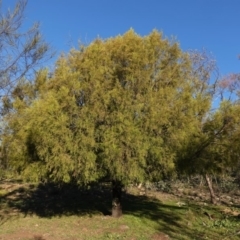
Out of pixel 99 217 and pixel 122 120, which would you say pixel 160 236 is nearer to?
pixel 99 217

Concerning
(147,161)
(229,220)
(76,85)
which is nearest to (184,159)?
(147,161)

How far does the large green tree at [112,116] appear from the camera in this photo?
10.0 metres

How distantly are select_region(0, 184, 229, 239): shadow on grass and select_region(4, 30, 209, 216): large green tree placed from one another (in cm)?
229

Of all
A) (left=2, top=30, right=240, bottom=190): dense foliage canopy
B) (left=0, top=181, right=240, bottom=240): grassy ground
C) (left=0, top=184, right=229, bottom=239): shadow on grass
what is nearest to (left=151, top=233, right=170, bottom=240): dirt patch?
(left=0, top=181, right=240, bottom=240): grassy ground

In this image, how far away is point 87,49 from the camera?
11.1m

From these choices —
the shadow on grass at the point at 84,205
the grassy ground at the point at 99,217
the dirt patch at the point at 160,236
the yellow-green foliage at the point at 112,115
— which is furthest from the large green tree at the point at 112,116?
the shadow on grass at the point at 84,205

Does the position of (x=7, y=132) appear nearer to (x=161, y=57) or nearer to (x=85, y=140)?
(x=85, y=140)

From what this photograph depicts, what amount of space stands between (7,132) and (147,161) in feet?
18.7

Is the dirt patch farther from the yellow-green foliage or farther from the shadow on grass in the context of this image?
the yellow-green foliage

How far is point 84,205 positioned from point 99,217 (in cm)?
261

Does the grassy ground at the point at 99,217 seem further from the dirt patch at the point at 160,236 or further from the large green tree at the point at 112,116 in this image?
the large green tree at the point at 112,116

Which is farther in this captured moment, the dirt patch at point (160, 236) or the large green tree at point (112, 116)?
the large green tree at point (112, 116)

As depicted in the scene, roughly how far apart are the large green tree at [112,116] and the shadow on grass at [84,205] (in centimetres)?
229

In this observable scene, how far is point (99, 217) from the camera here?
39.9 feet
